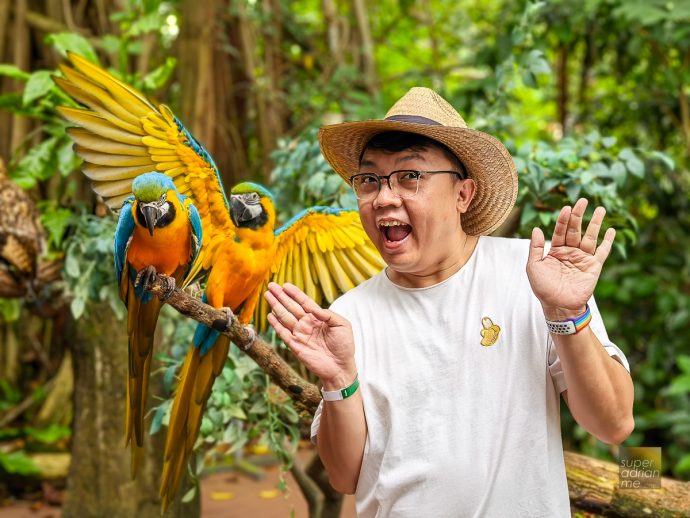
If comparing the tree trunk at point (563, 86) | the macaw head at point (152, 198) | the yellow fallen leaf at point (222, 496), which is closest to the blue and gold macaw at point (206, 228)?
the macaw head at point (152, 198)

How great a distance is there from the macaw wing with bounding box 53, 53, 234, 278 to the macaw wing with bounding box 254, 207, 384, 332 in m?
0.32

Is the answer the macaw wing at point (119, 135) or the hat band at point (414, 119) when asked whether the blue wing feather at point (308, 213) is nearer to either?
the macaw wing at point (119, 135)

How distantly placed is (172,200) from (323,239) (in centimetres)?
53

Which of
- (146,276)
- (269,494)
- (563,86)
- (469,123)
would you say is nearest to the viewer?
(146,276)

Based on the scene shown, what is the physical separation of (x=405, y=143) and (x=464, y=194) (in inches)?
6.4

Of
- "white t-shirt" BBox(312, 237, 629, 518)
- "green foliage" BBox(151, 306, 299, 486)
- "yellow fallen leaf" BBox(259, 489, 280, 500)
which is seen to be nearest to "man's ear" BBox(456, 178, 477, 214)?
"white t-shirt" BBox(312, 237, 629, 518)

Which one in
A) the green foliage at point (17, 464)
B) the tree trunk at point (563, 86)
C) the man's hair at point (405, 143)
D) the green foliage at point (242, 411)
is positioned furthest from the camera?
the tree trunk at point (563, 86)

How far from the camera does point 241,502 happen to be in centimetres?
400

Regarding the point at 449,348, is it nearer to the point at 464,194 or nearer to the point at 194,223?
the point at 464,194

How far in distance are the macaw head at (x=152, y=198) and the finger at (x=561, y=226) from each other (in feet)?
2.27

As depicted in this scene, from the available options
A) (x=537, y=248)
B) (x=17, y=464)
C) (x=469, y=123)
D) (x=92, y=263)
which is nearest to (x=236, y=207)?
(x=537, y=248)

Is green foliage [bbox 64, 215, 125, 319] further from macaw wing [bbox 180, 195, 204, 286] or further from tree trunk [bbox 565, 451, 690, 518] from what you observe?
tree trunk [bbox 565, 451, 690, 518]

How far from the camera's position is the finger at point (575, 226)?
3.83 ft

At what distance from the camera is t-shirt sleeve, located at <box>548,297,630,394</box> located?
122cm
